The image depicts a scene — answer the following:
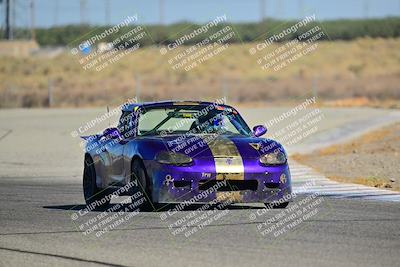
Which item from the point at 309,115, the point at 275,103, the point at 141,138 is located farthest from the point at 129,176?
the point at 275,103

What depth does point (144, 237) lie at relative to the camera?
10.5 m

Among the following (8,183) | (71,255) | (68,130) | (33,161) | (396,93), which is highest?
(71,255)

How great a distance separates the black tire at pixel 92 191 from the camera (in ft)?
46.7

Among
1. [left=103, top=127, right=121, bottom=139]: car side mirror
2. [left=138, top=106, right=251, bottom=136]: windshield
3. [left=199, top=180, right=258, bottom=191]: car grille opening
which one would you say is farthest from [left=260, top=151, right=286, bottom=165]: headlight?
[left=103, top=127, right=121, bottom=139]: car side mirror

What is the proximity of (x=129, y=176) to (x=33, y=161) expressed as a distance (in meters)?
12.0

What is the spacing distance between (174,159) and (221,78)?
5910cm

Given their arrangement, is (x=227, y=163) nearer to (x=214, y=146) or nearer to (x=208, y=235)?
(x=214, y=146)

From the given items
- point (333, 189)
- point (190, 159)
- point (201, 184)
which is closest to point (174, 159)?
point (190, 159)

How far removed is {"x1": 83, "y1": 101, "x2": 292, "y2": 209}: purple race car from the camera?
41.0 feet

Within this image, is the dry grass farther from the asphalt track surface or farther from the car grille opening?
the car grille opening

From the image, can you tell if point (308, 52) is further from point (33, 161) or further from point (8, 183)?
point (8, 183)

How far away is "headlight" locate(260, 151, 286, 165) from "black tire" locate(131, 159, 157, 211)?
138 centimetres

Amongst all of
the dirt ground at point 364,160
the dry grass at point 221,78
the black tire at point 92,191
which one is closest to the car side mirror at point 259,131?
the black tire at point 92,191

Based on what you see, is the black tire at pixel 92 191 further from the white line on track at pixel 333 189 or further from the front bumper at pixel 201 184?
the white line on track at pixel 333 189
